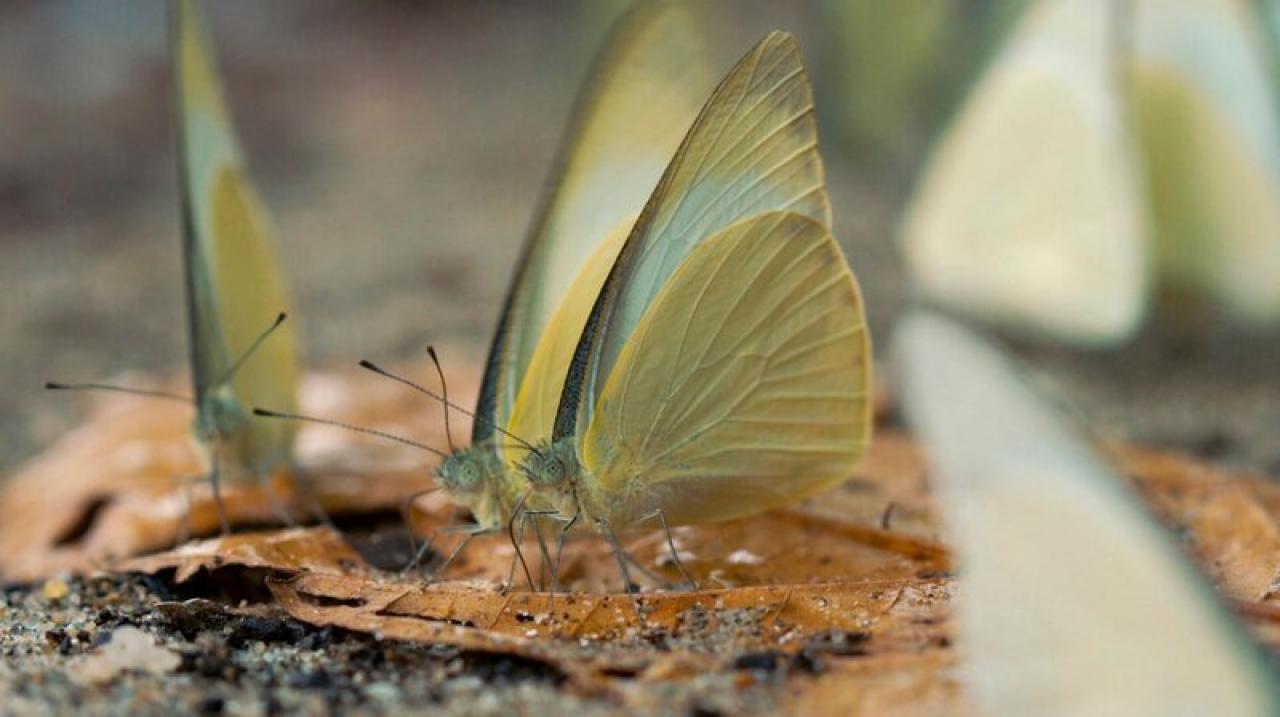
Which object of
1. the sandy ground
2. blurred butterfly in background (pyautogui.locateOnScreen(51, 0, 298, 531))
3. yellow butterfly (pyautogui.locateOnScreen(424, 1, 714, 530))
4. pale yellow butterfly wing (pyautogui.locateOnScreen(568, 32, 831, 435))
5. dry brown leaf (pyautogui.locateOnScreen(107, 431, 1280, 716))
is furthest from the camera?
blurred butterfly in background (pyautogui.locateOnScreen(51, 0, 298, 531))

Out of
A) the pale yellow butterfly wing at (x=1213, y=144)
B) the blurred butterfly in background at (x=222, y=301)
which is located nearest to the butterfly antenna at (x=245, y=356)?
the blurred butterfly in background at (x=222, y=301)

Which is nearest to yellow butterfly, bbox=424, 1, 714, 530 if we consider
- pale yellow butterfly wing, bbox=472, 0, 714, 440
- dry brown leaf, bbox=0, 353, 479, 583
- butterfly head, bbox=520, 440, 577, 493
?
pale yellow butterfly wing, bbox=472, 0, 714, 440

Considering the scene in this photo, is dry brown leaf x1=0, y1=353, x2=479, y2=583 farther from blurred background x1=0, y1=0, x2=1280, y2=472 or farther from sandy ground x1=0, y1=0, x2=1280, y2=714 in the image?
blurred background x1=0, y1=0, x2=1280, y2=472

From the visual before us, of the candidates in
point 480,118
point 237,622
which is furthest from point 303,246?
point 237,622

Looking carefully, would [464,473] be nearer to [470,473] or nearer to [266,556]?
[470,473]

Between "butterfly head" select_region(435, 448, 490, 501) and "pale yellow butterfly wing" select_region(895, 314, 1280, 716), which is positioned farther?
"butterfly head" select_region(435, 448, 490, 501)

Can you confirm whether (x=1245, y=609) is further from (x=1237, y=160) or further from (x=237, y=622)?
(x=1237, y=160)

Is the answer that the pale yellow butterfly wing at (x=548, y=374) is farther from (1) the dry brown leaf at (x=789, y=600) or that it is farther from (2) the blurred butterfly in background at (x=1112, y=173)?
(2) the blurred butterfly in background at (x=1112, y=173)
